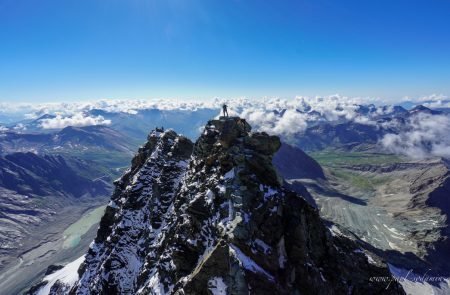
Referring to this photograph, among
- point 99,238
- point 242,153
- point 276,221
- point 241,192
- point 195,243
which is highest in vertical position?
point 242,153

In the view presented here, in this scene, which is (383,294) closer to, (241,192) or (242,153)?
(241,192)

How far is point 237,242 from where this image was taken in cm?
3734

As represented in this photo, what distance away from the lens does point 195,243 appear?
4319 centimetres

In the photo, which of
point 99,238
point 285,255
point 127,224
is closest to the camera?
point 285,255

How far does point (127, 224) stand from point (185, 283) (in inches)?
1556

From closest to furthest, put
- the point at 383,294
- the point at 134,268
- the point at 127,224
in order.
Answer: the point at 383,294 → the point at 134,268 → the point at 127,224

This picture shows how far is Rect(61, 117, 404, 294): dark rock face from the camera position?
3622cm

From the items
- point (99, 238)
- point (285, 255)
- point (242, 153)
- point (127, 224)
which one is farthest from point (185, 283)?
point (99, 238)

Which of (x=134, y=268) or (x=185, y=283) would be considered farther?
(x=134, y=268)

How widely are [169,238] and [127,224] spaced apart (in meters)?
24.5

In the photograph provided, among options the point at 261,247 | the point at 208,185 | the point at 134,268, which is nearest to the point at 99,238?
the point at 134,268

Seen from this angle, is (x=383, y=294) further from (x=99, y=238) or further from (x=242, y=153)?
(x=99, y=238)

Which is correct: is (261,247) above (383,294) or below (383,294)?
above

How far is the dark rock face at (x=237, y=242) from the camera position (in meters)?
36.2
